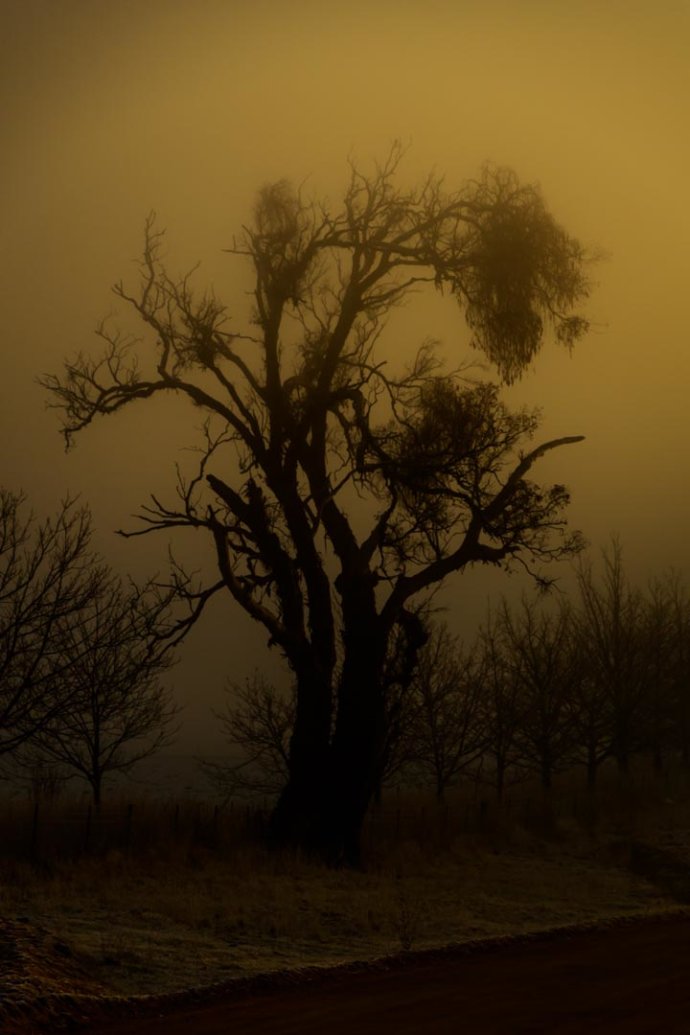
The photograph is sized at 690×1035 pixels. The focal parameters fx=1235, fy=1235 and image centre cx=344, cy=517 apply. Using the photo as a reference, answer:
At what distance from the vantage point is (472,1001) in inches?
419

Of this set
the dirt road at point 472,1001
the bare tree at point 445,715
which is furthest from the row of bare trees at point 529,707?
the dirt road at point 472,1001

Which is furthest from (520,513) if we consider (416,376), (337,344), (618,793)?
(618,793)

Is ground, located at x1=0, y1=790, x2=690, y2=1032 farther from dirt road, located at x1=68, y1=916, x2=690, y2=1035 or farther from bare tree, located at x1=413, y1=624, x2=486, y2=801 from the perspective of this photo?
bare tree, located at x1=413, y1=624, x2=486, y2=801

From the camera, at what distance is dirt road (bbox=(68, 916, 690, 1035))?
31.1 ft

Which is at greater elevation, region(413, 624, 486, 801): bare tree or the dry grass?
region(413, 624, 486, 801): bare tree

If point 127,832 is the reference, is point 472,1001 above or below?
below

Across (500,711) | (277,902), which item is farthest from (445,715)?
(277,902)

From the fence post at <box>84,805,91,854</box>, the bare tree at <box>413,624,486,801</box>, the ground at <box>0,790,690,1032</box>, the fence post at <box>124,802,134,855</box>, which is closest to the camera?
the ground at <box>0,790,690,1032</box>

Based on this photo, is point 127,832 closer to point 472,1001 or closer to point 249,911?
point 249,911

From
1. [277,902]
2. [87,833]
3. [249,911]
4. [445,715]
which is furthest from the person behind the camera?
[445,715]

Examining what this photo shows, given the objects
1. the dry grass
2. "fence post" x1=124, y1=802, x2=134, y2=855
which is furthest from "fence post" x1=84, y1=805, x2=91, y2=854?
the dry grass

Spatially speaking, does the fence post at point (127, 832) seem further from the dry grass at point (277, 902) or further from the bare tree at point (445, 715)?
the bare tree at point (445, 715)

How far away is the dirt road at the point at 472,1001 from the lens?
948 cm

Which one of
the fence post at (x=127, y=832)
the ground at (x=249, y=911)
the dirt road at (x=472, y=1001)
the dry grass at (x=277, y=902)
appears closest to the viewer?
the dirt road at (x=472, y=1001)
